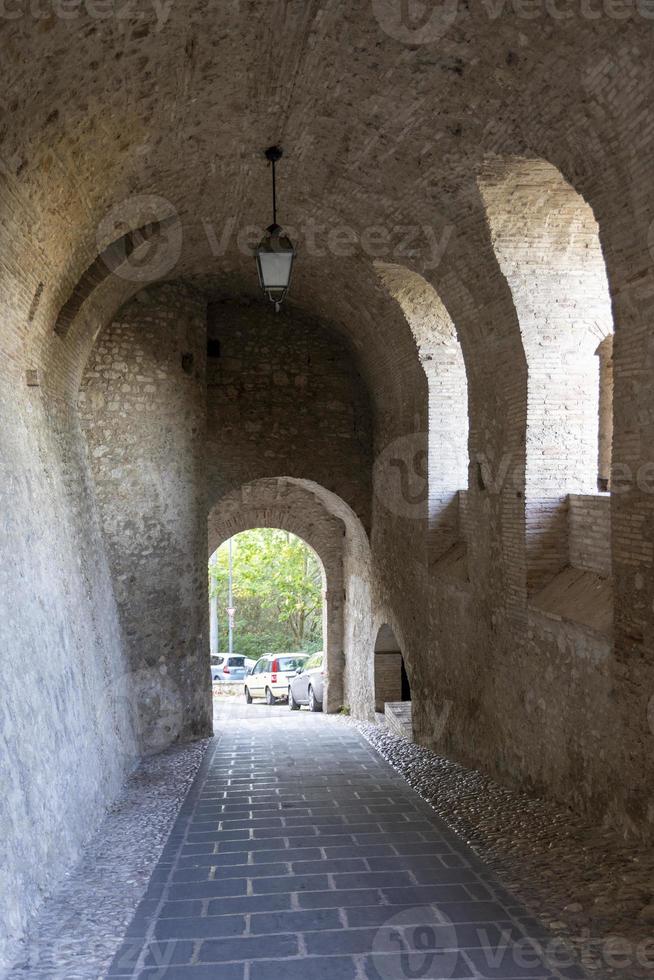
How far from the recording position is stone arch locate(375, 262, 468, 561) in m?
9.36

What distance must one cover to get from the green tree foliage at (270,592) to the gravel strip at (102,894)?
1949cm

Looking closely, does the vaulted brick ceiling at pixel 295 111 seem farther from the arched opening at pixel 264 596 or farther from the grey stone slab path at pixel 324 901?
the arched opening at pixel 264 596

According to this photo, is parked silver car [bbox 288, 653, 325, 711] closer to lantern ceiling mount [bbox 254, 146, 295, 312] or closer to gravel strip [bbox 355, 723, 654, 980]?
gravel strip [bbox 355, 723, 654, 980]

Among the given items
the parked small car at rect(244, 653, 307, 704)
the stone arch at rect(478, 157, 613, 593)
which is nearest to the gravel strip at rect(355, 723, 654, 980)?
the stone arch at rect(478, 157, 613, 593)

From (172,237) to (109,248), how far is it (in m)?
1.00

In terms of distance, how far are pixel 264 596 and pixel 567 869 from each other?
24313 mm

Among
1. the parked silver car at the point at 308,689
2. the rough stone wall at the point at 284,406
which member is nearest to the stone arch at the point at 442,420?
the rough stone wall at the point at 284,406

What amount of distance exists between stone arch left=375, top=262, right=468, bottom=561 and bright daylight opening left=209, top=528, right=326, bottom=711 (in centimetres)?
1376

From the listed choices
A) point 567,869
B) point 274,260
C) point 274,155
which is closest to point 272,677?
point 274,260

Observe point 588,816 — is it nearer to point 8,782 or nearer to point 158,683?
point 8,782

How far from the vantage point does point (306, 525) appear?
15.0 metres

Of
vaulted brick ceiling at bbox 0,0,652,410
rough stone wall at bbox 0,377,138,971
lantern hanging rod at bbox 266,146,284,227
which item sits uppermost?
lantern hanging rod at bbox 266,146,284,227

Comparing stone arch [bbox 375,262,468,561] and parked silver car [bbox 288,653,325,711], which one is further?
parked silver car [bbox 288,653,325,711]

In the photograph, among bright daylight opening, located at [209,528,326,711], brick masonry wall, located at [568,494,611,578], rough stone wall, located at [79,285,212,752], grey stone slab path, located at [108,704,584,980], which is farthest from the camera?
bright daylight opening, located at [209,528,326,711]
